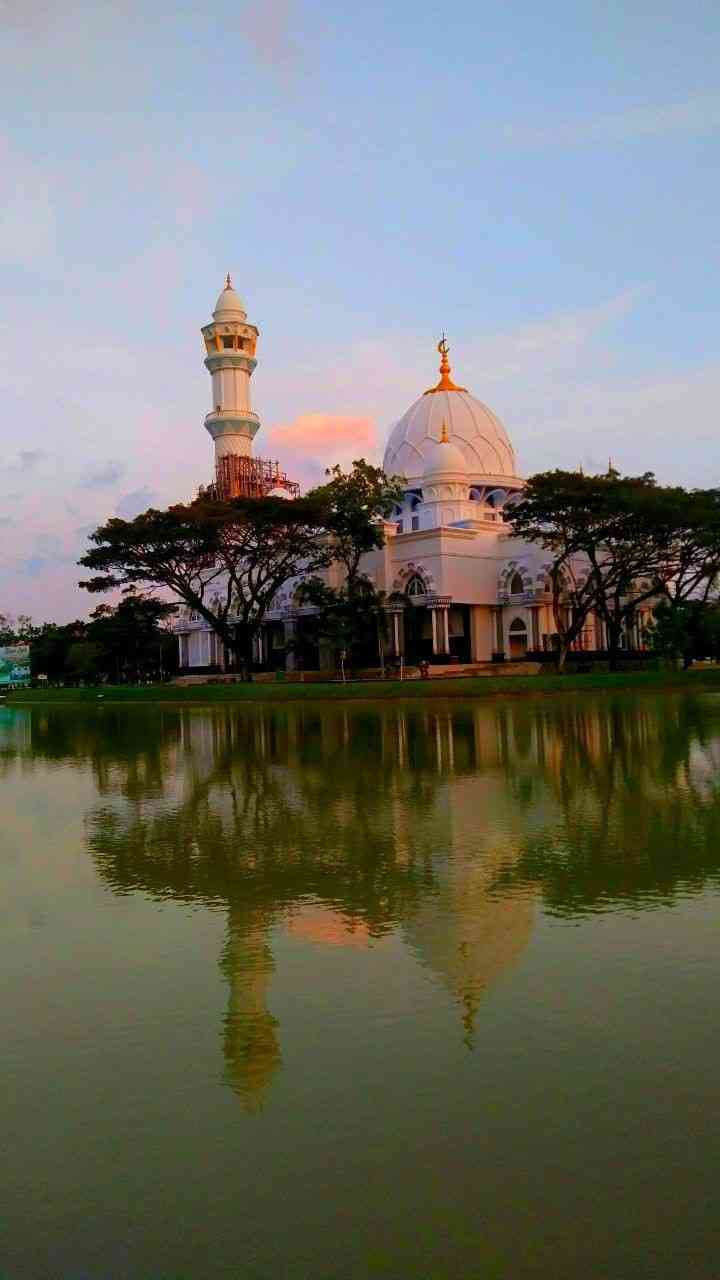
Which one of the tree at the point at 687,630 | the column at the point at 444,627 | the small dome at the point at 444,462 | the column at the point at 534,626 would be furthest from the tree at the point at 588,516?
the small dome at the point at 444,462

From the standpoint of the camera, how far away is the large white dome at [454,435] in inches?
2630

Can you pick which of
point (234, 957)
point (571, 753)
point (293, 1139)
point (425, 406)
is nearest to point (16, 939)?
point (234, 957)

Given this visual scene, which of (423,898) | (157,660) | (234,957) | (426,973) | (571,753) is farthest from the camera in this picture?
(157,660)

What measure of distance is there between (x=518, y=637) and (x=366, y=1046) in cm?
5680

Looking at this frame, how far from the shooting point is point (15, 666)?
86.3 metres

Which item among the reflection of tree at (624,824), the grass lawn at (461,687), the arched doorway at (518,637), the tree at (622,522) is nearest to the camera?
the reflection of tree at (624,824)

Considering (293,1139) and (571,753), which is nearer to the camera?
(293,1139)

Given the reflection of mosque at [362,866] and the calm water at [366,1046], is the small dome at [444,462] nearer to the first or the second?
the reflection of mosque at [362,866]

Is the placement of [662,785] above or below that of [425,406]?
below

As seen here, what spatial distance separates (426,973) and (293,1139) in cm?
193

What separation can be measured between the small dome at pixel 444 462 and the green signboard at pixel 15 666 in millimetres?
39077

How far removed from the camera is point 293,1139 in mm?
3857

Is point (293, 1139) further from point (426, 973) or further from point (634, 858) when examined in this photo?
point (634, 858)

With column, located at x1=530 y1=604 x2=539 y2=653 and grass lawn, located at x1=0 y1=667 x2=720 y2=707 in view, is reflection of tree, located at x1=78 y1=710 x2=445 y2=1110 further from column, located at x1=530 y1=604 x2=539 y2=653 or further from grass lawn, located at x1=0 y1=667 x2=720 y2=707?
column, located at x1=530 y1=604 x2=539 y2=653
